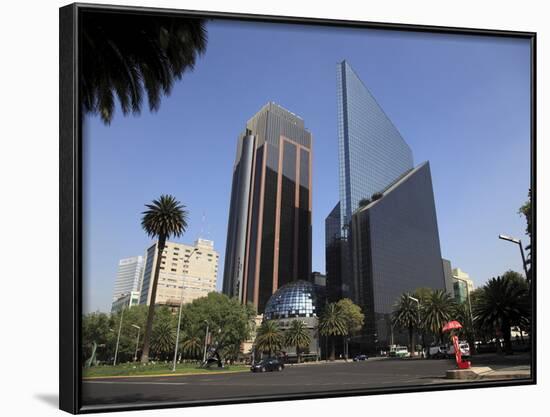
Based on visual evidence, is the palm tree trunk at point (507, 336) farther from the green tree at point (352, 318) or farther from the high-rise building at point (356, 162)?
the high-rise building at point (356, 162)

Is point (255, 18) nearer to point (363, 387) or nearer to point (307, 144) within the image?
point (363, 387)

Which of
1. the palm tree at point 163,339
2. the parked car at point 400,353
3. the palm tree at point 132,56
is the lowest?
the parked car at point 400,353

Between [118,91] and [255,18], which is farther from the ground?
[255,18]

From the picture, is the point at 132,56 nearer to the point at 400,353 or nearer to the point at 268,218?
the point at 400,353

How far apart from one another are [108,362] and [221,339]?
1673cm

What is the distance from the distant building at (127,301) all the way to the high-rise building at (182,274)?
658mm

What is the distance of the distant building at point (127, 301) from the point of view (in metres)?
22.1

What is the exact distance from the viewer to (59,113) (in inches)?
471

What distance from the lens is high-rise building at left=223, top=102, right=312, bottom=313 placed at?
6781 centimetres

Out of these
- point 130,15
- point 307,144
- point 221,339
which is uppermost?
point 307,144

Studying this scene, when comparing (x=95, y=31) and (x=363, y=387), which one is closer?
(x=95, y=31)

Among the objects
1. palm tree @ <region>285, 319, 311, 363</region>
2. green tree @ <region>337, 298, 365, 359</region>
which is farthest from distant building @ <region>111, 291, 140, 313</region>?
green tree @ <region>337, 298, 365, 359</region>

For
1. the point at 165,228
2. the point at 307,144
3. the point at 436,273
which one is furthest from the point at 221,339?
the point at 436,273

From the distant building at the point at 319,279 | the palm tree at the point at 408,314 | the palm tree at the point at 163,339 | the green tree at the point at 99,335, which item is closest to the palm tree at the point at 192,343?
the palm tree at the point at 163,339
